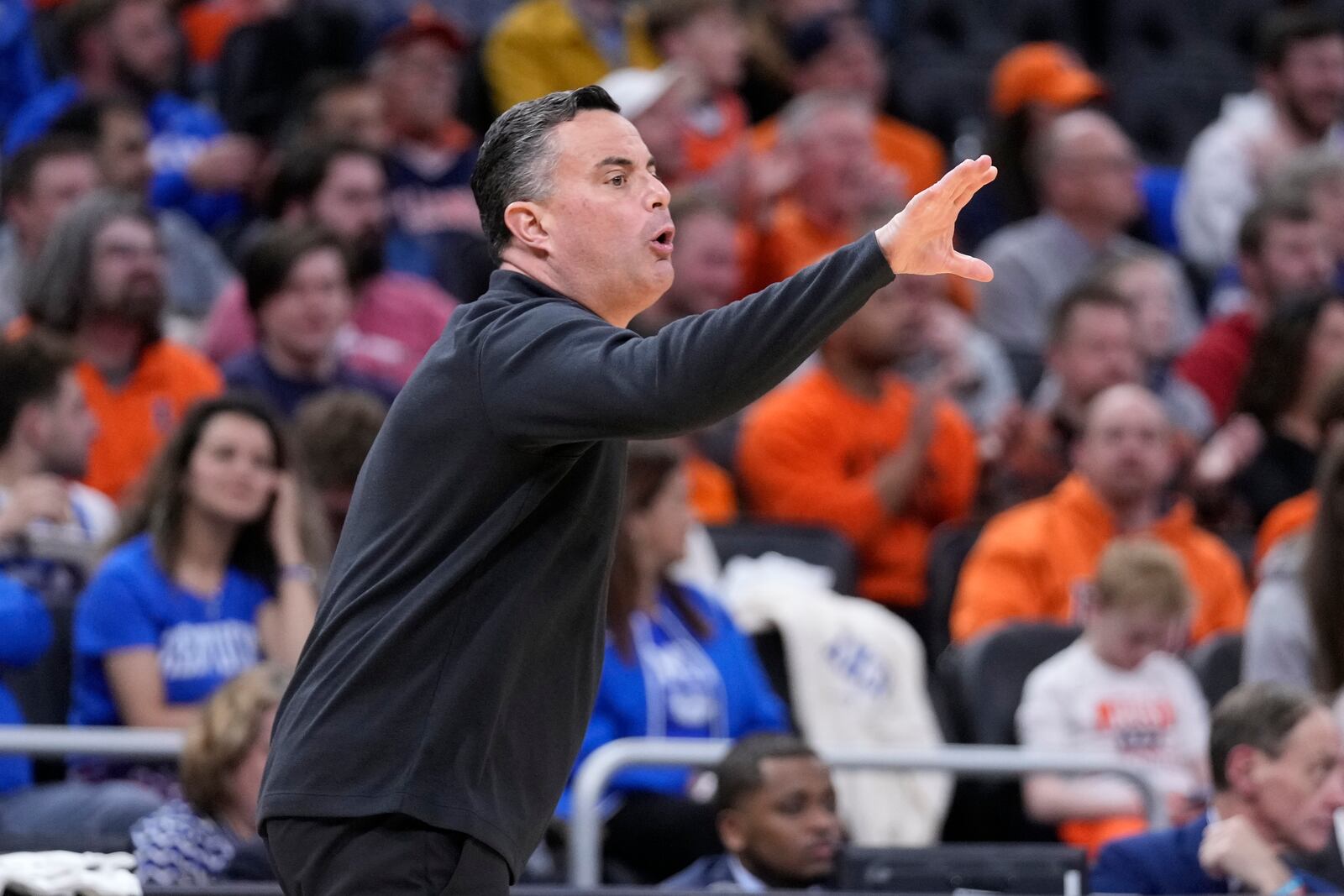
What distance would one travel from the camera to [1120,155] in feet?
27.3

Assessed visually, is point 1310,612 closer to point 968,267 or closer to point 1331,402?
point 1331,402

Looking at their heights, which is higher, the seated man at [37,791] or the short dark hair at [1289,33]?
the short dark hair at [1289,33]

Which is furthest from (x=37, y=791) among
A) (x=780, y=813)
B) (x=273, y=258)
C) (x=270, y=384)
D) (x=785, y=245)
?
(x=785, y=245)

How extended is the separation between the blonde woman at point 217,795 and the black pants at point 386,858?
1.67 meters

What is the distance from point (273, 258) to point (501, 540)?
13.2 feet

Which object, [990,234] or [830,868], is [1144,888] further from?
[990,234]

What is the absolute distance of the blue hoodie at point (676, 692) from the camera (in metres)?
5.34

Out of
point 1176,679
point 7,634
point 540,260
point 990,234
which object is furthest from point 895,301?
point 540,260

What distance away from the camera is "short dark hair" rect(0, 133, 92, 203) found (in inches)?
276

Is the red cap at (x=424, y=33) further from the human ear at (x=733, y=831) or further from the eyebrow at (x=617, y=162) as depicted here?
the eyebrow at (x=617, y=162)

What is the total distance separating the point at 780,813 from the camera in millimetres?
4574

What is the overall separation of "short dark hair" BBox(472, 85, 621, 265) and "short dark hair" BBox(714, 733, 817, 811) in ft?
6.68

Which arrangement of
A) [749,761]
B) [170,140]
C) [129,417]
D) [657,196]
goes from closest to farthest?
[657,196] → [749,761] → [129,417] → [170,140]

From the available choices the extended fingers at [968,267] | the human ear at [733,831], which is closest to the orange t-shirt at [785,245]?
the human ear at [733,831]
